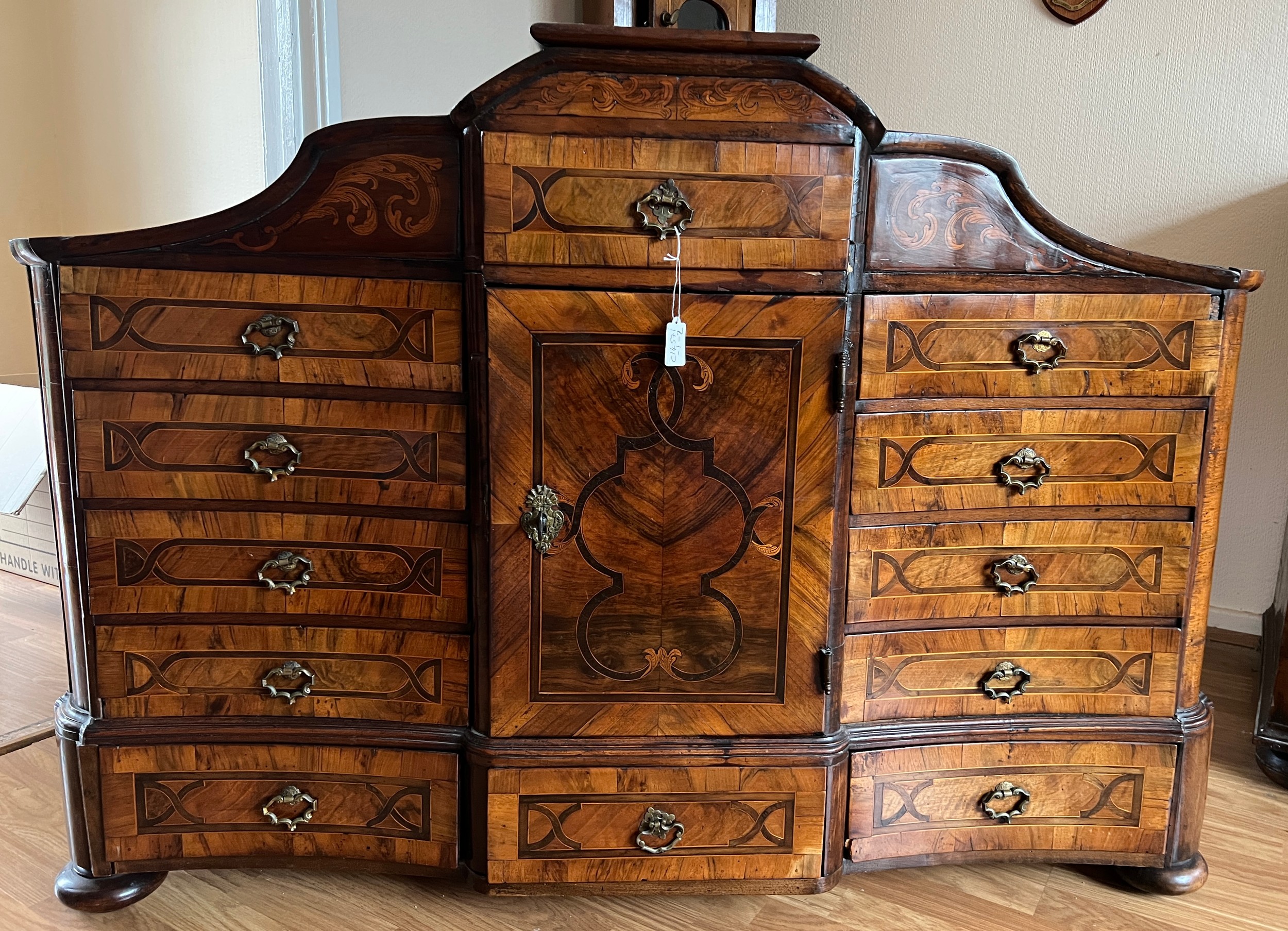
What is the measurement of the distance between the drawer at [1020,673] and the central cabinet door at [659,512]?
13 centimetres

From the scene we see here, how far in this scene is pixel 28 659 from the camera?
221cm

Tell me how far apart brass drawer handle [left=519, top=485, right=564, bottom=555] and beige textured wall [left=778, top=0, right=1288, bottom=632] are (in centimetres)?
179

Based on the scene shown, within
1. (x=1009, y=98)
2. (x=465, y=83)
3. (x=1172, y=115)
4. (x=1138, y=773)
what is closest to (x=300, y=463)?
(x=465, y=83)

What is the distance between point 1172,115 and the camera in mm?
2238

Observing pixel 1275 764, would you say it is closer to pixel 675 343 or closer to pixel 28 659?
pixel 675 343

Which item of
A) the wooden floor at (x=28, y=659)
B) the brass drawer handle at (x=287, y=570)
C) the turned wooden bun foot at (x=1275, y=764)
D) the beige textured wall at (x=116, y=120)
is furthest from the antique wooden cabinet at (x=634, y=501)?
the beige textured wall at (x=116, y=120)

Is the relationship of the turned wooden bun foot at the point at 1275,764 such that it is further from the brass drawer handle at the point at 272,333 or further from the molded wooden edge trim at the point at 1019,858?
the brass drawer handle at the point at 272,333

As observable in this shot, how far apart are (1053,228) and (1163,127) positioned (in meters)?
1.31

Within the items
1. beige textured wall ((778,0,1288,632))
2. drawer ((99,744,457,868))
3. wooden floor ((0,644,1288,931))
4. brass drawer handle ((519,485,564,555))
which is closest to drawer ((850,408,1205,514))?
brass drawer handle ((519,485,564,555))

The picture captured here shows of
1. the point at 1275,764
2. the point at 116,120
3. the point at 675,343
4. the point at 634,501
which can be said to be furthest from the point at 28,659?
the point at 1275,764

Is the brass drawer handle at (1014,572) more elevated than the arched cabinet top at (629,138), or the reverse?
the arched cabinet top at (629,138)

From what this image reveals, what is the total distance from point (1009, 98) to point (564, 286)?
1.75 m

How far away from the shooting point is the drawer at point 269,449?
4.16ft

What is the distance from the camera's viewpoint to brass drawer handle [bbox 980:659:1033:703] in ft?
4.58
